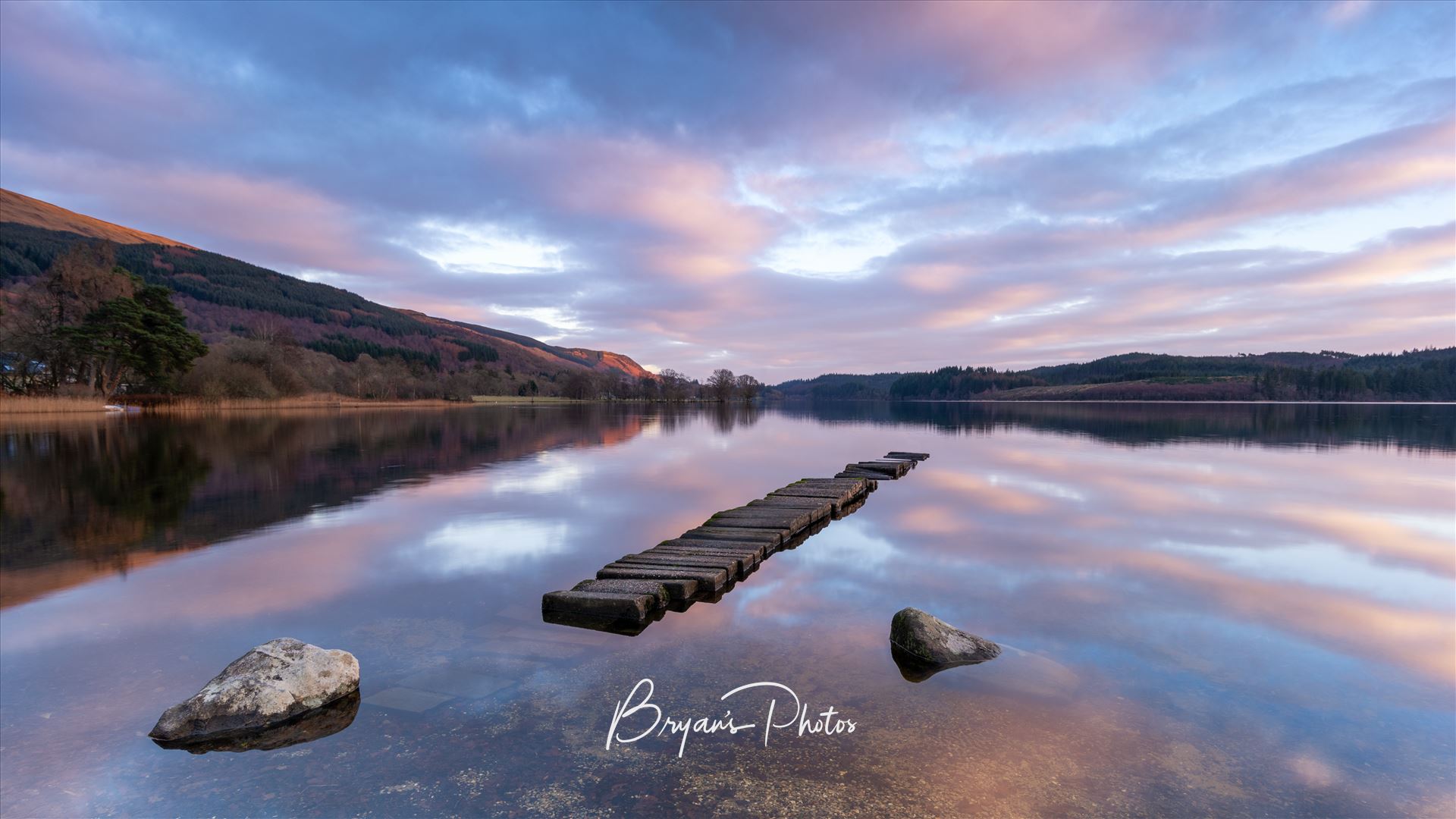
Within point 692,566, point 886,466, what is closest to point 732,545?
point 692,566

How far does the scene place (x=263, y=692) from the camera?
18.6 ft

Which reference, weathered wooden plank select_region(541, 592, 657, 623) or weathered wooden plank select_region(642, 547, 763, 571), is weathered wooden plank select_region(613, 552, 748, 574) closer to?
weathered wooden plank select_region(642, 547, 763, 571)

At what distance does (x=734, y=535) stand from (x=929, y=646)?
6.32 meters

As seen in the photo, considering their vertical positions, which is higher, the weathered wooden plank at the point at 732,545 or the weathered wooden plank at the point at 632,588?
the weathered wooden plank at the point at 632,588

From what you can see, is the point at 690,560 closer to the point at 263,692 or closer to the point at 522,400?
the point at 263,692

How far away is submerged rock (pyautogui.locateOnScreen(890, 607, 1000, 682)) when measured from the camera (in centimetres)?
708

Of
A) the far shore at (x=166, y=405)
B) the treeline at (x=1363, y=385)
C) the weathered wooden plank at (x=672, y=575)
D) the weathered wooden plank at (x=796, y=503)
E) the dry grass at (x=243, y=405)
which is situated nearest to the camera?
the weathered wooden plank at (x=672, y=575)

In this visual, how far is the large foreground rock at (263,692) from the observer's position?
5398mm

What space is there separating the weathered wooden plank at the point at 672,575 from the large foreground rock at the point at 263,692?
163 inches

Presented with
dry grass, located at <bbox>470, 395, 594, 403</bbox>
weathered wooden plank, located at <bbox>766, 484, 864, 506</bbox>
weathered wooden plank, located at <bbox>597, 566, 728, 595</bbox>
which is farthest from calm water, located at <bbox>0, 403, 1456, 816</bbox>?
dry grass, located at <bbox>470, 395, 594, 403</bbox>

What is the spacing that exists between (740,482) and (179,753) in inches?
765

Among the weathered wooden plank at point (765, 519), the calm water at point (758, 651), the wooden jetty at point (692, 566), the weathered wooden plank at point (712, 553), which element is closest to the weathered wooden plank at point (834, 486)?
the wooden jetty at point (692, 566)

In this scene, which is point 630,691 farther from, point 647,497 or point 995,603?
point 647,497

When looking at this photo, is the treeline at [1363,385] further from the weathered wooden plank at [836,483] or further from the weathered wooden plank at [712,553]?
the weathered wooden plank at [712,553]
